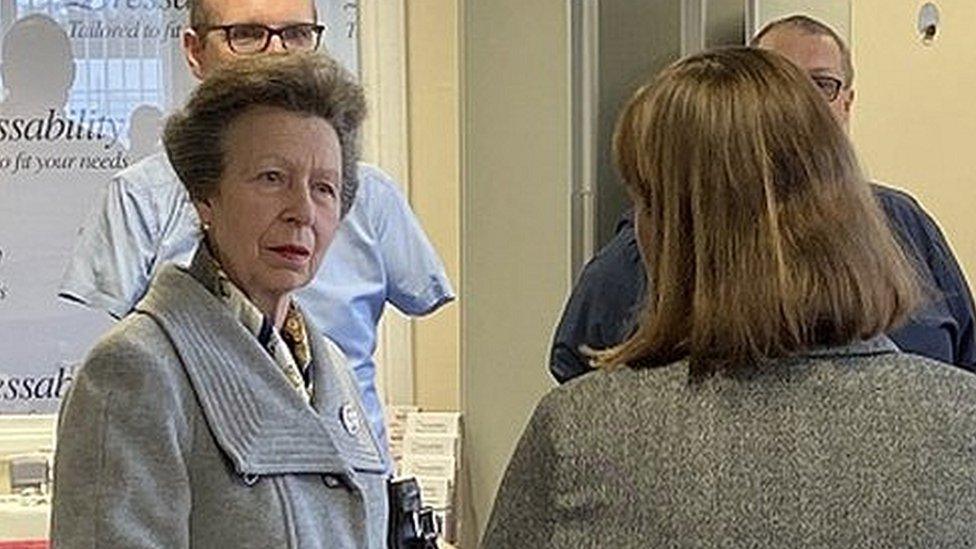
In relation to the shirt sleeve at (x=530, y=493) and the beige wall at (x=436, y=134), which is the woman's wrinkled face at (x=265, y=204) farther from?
the beige wall at (x=436, y=134)

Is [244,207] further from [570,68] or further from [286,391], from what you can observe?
[570,68]

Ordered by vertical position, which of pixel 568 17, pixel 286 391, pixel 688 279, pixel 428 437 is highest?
pixel 568 17

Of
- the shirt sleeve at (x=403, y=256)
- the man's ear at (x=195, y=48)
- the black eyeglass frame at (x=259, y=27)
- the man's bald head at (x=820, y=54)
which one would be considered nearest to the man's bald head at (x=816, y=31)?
the man's bald head at (x=820, y=54)

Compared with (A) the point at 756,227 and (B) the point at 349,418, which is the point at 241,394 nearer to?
(B) the point at 349,418

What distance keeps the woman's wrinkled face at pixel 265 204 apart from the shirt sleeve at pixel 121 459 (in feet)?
0.55

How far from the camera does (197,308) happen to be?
4.36 feet

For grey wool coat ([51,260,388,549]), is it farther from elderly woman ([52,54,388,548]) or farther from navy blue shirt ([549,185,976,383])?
navy blue shirt ([549,185,976,383])

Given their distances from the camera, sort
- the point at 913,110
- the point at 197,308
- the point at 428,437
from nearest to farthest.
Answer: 1. the point at 197,308
2. the point at 913,110
3. the point at 428,437

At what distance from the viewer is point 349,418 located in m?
1.44

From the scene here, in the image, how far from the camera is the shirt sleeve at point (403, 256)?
7.27 feet

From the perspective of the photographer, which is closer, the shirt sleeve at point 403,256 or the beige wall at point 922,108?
the shirt sleeve at point 403,256

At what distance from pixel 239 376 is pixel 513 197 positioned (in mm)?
1679

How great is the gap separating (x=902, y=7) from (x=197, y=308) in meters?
1.57

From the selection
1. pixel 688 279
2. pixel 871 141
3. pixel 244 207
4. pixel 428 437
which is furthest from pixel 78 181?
pixel 688 279
